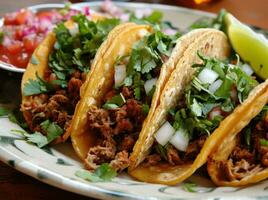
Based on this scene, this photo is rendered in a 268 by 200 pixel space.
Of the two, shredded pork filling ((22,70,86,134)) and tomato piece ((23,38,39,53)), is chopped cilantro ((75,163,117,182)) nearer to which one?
shredded pork filling ((22,70,86,134))

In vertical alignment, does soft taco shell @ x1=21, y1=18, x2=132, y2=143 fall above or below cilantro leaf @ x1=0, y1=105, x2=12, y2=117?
above

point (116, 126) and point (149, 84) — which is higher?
point (149, 84)

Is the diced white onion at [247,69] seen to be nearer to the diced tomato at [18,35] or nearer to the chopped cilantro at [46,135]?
the chopped cilantro at [46,135]

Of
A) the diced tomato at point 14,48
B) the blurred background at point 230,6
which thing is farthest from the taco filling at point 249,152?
the blurred background at point 230,6

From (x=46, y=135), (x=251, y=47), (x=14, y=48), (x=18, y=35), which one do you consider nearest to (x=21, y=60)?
(x=14, y=48)

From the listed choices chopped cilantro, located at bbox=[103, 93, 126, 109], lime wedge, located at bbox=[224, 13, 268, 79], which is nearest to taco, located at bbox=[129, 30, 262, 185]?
chopped cilantro, located at bbox=[103, 93, 126, 109]

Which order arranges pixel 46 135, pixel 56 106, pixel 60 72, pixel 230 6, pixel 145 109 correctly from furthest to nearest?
1. pixel 230 6
2. pixel 60 72
3. pixel 56 106
4. pixel 46 135
5. pixel 145 109

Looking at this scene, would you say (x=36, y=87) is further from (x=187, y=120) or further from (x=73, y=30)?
(x=187, y=120)
